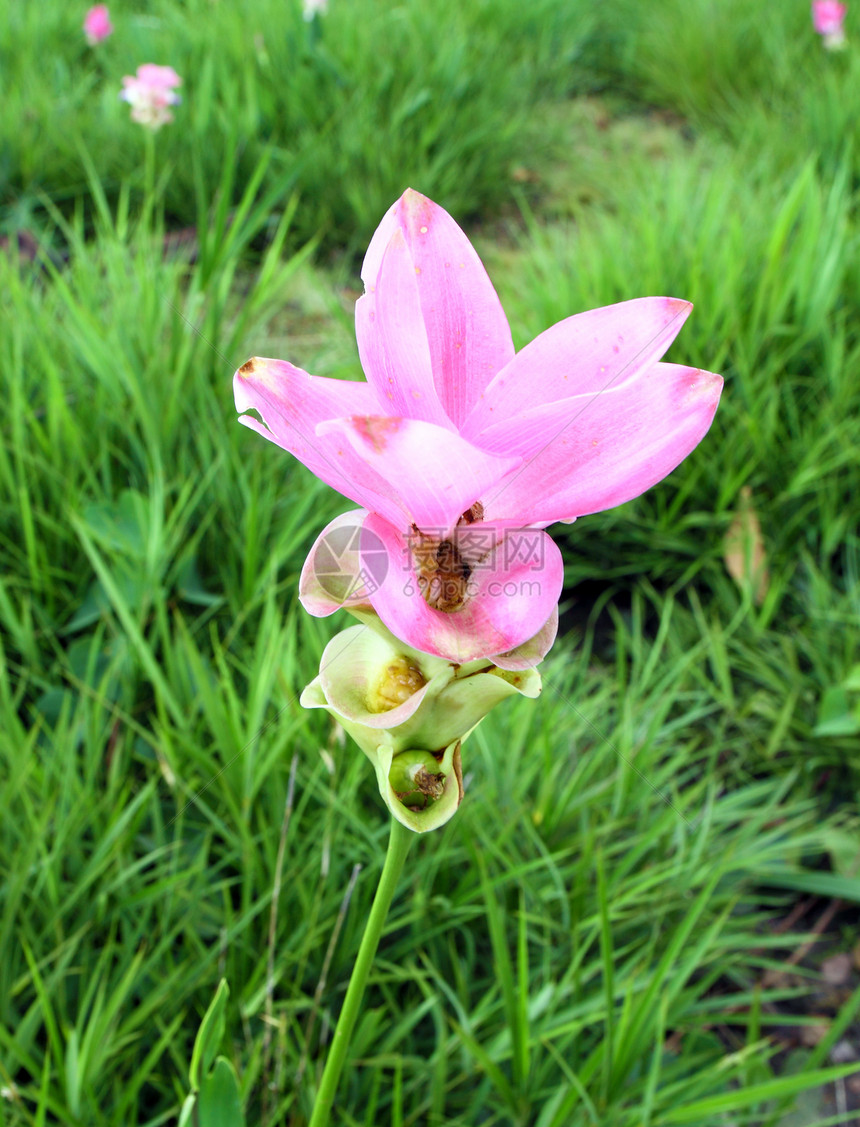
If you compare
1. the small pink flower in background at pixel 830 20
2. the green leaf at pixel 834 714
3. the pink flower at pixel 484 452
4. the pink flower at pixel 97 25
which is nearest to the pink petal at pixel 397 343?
the pink flower at pixel 484 452

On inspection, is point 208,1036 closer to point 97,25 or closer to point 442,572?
point 442,572

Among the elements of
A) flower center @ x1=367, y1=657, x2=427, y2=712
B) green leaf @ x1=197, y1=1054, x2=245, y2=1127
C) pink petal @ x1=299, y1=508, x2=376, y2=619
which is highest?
pink petal @ x1=299, y1=508, x2=376, y2=619

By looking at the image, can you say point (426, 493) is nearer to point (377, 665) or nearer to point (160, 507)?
point (377, 665)

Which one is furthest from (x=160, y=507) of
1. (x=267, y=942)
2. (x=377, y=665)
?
(x=377, y=665)

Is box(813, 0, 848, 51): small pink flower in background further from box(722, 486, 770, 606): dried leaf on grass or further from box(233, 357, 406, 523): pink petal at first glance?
box(233, 357, 406, 523): pink petal

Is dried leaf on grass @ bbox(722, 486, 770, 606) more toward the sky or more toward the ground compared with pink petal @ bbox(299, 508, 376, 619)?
more toward the ground

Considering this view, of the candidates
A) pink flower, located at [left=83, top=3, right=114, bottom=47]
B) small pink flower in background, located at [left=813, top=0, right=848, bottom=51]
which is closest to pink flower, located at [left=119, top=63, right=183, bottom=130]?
pink flower, located at [left=83, top=3, right=114, bottom=47]

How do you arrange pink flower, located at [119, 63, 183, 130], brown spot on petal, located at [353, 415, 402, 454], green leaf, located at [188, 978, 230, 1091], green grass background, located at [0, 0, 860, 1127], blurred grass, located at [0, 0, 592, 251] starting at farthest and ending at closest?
blurred grass, located at [0, 0, 592, 251], pink flower, located at [119, 63, 183, 130], green grass background, located at [0, 0, 860, 1127], green leaf, located at [188, 978, 230, 1091], brown spot on petal, located at [353, 415, 402, 454]
